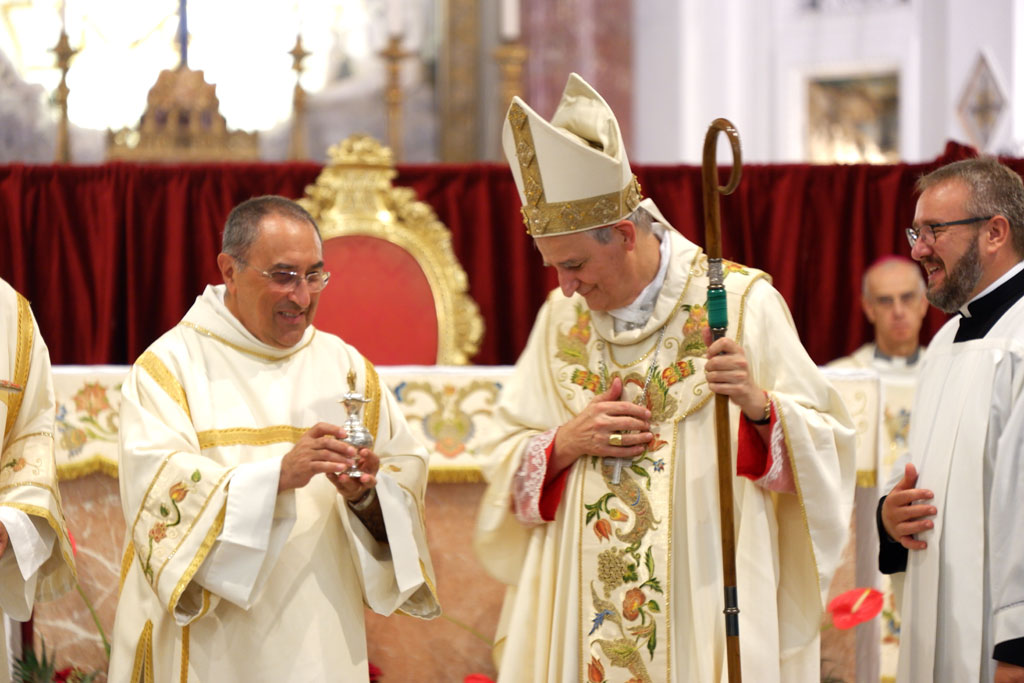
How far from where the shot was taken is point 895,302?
5.68 meters

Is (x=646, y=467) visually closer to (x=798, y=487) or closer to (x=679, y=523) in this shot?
A: (x=679, y=523)

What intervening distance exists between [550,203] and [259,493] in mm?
1011

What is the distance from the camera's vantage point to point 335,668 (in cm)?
336

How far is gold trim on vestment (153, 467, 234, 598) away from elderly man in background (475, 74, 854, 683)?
710 millimetres

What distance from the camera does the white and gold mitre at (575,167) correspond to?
330cm

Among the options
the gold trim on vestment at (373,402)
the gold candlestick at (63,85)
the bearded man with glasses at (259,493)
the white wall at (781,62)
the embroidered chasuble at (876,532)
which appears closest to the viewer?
the bearded man with glasses at (259,493)

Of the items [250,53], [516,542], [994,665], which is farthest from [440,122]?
[994,665]

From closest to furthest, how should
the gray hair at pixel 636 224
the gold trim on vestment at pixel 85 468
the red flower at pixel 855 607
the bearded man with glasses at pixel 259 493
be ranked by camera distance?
the bearded man with glasses at pixel 259 493, the gray hair at pixel 636 224, the red flower at pixel 855 607, the gold trim on vestment at pixel 85 468

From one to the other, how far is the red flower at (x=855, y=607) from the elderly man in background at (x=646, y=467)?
51cm

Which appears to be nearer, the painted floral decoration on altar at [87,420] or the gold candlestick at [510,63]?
the painted floral decoration on altar at [87,420]

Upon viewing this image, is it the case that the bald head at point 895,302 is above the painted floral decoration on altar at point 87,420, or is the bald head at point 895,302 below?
above

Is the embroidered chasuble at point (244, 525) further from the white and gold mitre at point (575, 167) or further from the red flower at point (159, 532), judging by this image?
the white and gold mitre at point (575, 167)

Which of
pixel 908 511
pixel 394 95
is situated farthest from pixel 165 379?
pixel 394 95

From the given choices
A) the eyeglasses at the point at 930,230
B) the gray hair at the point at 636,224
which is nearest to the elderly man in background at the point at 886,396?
the eyeglasses at the point at 930,230
